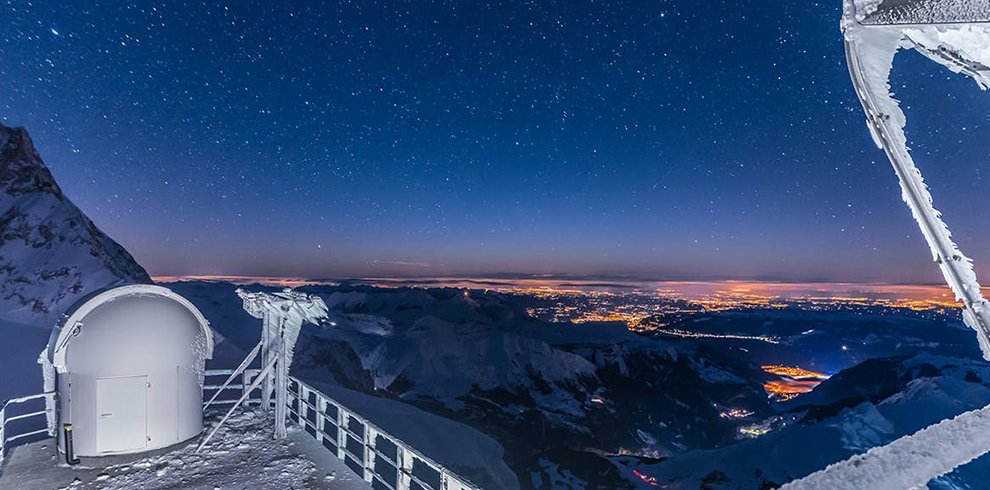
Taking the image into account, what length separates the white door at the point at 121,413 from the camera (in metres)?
8.30

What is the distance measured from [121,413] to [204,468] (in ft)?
7.06

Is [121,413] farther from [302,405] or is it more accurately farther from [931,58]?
[931,58]

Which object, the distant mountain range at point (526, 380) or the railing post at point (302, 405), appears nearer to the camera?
the railing post at point (302, 405)

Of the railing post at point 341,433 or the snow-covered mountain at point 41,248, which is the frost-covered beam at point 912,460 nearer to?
the railing post at point 341,433

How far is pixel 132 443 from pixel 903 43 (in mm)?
11861

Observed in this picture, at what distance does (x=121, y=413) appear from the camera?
8.41 meters

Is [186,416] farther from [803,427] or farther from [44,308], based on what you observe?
[44,308]

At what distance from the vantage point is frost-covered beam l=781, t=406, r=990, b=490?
4.38ft

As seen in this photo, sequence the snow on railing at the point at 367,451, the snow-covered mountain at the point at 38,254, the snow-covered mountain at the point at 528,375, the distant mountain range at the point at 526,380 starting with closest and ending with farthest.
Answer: the snow on railing at the point at 367,451 → the distant mountain range at the point at 526,380 → the snow-covered mountain at the point at 528,375 → the snow-covered mountain at the point at 38,254

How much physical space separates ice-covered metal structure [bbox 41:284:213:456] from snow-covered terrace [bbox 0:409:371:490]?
379 millimetres

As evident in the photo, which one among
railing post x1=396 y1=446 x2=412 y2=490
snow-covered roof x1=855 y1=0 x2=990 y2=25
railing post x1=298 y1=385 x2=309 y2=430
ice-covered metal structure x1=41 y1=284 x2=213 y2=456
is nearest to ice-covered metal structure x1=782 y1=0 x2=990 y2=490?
snow-covered roof x1=855 y1=0 x2=990 y2=25

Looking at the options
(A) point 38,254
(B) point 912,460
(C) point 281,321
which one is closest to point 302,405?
(C) point 281,321

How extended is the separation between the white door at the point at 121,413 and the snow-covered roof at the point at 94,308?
92 centimetres

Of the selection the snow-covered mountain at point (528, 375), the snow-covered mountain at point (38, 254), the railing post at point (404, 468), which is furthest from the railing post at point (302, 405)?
the snow-covered mountain at point (38, 254)
